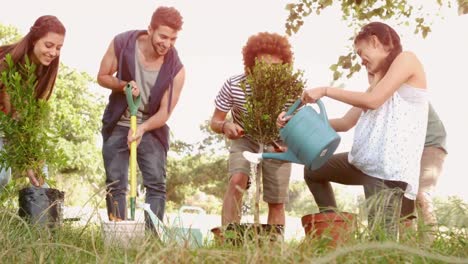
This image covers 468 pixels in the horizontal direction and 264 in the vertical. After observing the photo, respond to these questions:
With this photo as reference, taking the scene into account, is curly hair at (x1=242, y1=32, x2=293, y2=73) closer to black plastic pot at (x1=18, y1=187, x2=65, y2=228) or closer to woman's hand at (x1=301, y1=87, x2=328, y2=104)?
woman's hand at (x1=301, y1=87, x2=328, y2=104)

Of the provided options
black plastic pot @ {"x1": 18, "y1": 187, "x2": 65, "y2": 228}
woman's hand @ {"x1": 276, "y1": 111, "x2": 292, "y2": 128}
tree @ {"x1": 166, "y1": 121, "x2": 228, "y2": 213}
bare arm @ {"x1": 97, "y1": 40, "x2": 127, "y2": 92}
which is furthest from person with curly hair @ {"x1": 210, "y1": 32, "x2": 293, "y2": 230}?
tree @ {"x1": 166, "y1": 121, "x2": 228, "y2": 213}

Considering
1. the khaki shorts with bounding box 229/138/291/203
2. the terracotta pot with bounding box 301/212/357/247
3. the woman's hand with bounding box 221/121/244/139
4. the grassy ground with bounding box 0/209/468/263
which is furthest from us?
the khaki shorts with bounding box 229/138/291/203

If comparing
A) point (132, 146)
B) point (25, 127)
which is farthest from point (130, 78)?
point (25, 127)

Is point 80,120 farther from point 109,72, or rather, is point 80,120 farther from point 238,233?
point 238,233

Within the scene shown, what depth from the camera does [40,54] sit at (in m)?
4.68

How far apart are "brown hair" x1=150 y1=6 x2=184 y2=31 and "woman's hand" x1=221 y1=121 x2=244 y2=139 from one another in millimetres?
743

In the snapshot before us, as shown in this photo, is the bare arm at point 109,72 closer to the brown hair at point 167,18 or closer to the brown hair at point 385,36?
the brown hair at point 167,18

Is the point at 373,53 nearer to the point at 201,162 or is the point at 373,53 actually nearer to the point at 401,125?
the point at 401,125

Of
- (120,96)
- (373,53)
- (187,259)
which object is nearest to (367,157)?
(373,53)

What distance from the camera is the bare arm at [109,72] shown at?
15.9 ft

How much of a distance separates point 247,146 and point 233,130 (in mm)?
388

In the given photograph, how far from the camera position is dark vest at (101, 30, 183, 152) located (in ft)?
16.0

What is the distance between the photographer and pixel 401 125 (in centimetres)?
371

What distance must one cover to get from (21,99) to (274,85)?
1.65 m
